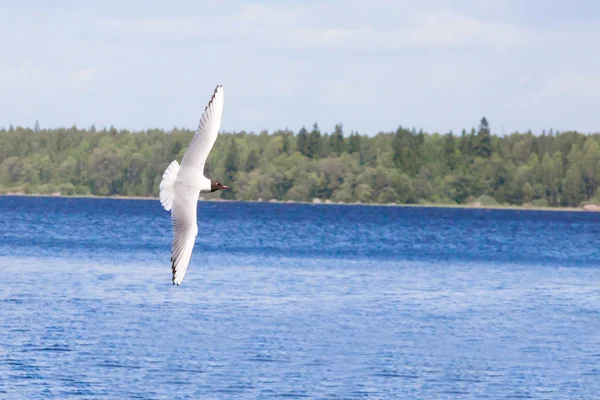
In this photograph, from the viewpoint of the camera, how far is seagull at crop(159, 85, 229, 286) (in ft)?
52.1

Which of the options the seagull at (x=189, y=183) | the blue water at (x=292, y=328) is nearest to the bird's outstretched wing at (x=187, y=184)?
the seagull at (x=189, y=183)

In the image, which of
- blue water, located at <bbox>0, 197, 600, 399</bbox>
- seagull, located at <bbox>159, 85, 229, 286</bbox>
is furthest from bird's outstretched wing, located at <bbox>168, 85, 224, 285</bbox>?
blue water, located at <bbox>0, 197, 600, 399</bbox>

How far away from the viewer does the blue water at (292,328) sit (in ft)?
133

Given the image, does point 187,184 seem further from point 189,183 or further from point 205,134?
point 205,134

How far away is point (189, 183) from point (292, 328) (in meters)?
37.2

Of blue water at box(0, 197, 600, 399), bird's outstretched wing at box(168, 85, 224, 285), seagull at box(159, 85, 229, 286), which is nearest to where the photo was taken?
seagull at box(159, 85, 229, 286)

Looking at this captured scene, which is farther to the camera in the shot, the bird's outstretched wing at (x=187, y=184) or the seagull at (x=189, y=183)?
the bird's outstretched wing at (x=187, y=184)

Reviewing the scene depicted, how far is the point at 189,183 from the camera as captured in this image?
16.0m

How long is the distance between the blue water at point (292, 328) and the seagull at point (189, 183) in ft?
74.1

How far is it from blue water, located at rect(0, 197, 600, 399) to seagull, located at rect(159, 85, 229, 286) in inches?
889

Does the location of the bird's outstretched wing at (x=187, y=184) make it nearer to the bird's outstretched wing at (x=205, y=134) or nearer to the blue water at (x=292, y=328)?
the bird's outstretched wing at (x=205, y=134)

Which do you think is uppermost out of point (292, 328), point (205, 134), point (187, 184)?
point (205, 134)

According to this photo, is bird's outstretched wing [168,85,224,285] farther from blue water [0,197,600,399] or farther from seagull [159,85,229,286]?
blue water [0,197,600,399]

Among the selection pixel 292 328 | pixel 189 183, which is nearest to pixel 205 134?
pixel 189 183
